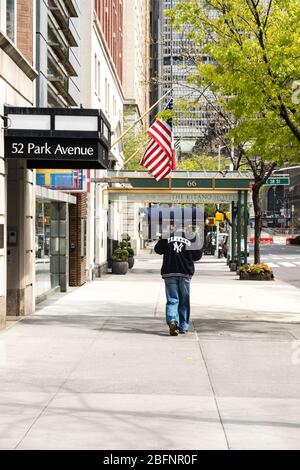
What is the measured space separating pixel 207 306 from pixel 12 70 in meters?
8.01

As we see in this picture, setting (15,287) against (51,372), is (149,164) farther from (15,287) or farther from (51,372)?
(51,372)

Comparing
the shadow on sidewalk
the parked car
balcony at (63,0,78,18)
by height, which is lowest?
the shadow on sidewalk

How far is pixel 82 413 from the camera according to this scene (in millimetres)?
7711

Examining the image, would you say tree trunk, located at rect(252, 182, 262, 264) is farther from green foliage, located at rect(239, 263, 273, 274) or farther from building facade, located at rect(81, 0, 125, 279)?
building facade, located at rect(81, 0, 125, 279)

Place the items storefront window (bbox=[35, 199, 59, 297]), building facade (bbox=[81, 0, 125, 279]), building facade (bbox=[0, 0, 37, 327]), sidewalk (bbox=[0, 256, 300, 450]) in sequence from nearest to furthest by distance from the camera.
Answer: sidewalk (bbox=[0, 256, 300, 450])
building facade (bbox=[0, 0, 37, 327])
storefront window (bbox=[35, 199, 59, 297])
building facade (bbox=[81, 0, 125, 279])

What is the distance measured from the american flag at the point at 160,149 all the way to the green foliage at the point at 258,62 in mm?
8583

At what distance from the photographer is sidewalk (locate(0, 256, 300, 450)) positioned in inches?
271

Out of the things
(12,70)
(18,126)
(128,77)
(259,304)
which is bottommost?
(259,304)

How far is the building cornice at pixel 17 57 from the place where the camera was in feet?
45.5

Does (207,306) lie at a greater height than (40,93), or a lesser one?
lesser

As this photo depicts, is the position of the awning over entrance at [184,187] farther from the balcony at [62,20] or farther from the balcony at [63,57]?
the balcony at [62,20]

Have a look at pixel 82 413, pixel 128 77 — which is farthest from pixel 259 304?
pixel 128 77

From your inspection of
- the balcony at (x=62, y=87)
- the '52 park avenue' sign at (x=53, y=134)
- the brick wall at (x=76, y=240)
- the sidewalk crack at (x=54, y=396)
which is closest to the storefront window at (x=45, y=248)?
the brick wall at (x=76, y=240)

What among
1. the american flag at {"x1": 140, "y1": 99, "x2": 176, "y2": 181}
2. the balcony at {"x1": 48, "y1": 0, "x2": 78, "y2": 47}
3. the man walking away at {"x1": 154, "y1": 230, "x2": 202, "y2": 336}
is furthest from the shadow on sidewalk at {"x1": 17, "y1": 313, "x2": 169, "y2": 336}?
the american flag at {"x1": 140, "y1": 99, "x2": 176, "y2": 181}
